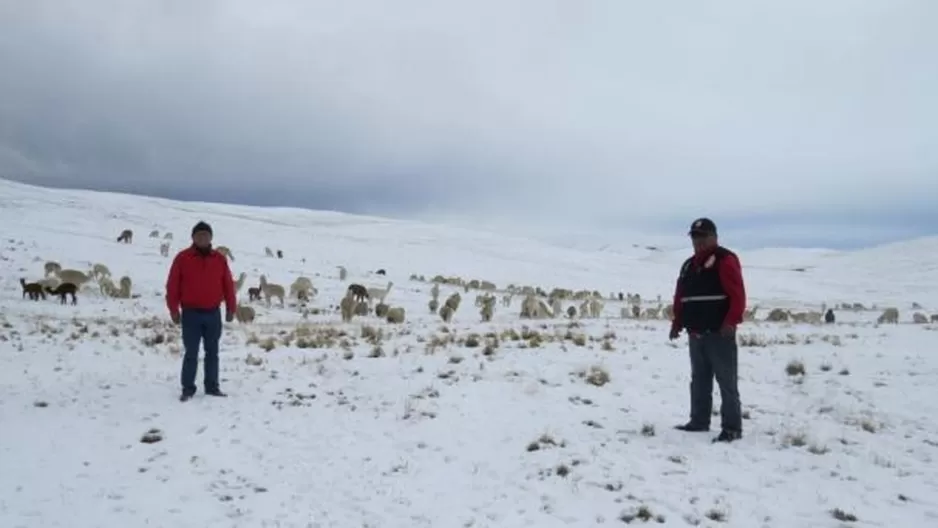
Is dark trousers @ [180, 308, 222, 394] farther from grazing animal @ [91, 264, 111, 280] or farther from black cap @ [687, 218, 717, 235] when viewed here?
grazing animal @ [91, 264, 111, 280]

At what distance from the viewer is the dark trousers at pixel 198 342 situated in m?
9.18

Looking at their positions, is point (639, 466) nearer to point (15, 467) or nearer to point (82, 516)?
point (82, 516)

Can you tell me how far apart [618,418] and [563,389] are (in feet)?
4.50

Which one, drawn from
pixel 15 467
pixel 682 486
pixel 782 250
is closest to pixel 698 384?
pixel 682 486

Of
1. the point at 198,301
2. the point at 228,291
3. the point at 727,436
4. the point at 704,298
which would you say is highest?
the point at 704,298

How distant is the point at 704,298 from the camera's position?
7.79 m

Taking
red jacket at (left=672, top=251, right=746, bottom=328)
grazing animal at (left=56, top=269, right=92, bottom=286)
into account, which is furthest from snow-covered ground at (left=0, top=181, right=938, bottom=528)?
grazing animal at (left=56, top=269, right=92, bottom=286)

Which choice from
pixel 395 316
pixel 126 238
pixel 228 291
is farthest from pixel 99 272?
pixel 228 291

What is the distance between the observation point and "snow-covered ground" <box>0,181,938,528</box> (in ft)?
19.7

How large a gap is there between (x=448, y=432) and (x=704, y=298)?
3.11m

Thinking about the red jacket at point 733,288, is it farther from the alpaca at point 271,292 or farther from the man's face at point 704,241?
the alpaca at point 271,292

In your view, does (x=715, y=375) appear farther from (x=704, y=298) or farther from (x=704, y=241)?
(x=704, y=241)

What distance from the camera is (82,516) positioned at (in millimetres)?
5812

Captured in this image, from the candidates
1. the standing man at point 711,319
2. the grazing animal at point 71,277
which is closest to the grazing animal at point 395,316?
the grazing animal at point 71,277
